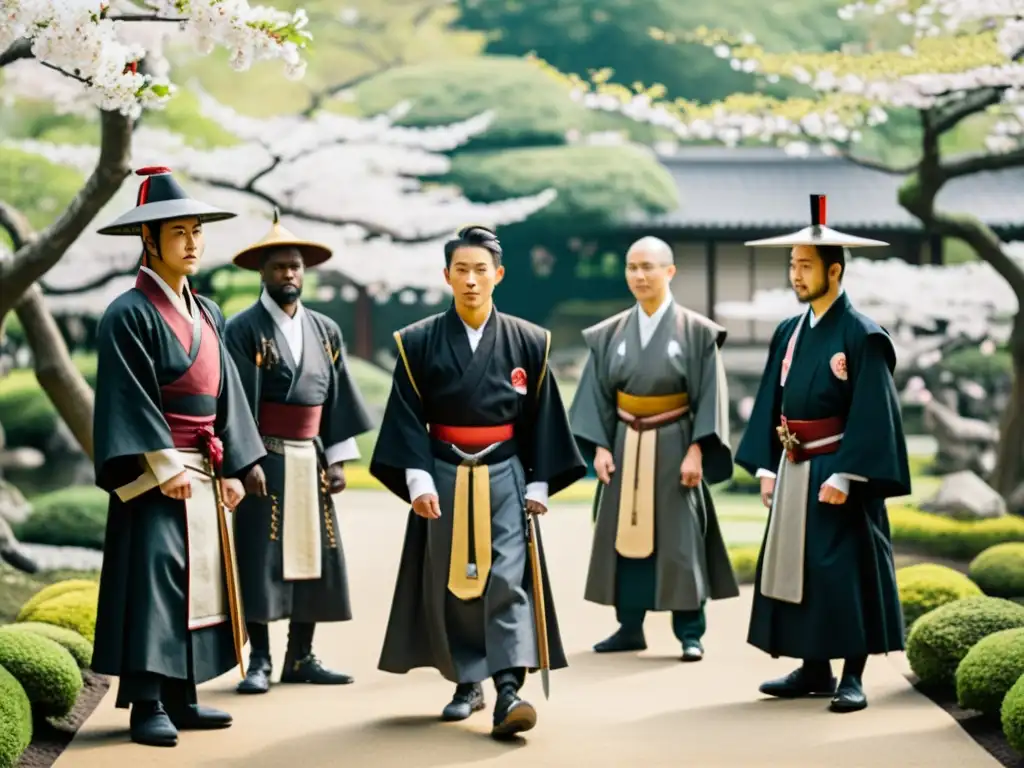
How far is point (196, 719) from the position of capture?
19.2ft

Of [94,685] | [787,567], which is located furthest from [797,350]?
[94,685]

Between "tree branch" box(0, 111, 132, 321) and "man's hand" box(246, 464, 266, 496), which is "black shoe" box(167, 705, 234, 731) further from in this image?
"tree branch" box(0, 111, 132, 321)

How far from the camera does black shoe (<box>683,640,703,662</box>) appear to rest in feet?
24.2

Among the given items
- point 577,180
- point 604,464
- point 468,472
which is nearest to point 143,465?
point 468,472

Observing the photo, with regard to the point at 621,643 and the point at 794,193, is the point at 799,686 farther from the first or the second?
the point at 794,193

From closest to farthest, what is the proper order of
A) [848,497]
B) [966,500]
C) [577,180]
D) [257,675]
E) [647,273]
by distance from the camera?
[848,497] → [257,675] → [647,273] → [966,500] → [577,180]

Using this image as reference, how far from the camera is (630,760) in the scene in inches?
215

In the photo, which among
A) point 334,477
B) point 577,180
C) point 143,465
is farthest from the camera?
point 577,180

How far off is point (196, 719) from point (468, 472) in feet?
4.39

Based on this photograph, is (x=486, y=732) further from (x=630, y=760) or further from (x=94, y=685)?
(x=94, y=685)

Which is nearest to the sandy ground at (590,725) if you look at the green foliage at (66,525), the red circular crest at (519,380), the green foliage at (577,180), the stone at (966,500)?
the red circular crest at (519,380)

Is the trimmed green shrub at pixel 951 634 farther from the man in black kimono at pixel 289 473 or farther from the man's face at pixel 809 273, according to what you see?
the man in black kimono at pixel 289 473

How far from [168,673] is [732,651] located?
9.84 feet

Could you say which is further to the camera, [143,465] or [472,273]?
[472,273]
